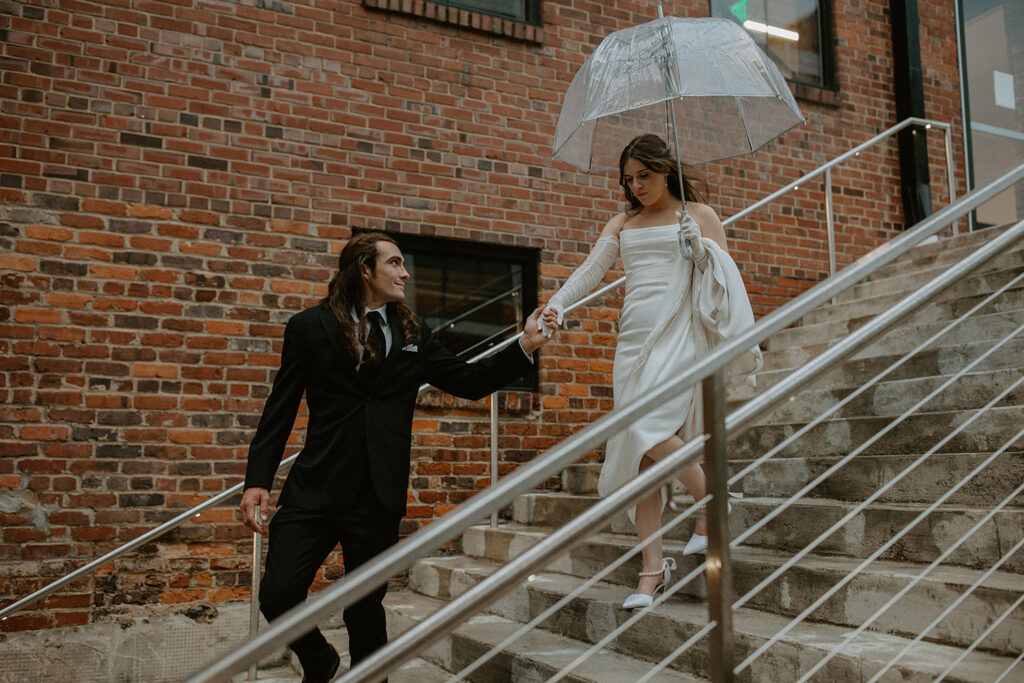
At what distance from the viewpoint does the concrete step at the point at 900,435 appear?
2.89 metres

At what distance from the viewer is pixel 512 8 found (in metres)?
5.70

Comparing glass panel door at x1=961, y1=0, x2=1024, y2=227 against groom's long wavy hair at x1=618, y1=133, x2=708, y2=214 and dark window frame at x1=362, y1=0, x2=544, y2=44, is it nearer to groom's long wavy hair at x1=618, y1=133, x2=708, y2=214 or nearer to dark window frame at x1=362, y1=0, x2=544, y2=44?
dark window frame at x1=362, y1=0, x2=544, y2=44

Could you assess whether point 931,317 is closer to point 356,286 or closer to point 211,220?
point 356,286

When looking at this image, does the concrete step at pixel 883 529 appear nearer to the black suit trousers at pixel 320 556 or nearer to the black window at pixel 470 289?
the black suit trousers at pixel 320 556

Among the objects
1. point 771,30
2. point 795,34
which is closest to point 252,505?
point 771,30

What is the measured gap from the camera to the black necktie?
2596 millimetres

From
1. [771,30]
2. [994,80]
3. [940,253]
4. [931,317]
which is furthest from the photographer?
[994,80]

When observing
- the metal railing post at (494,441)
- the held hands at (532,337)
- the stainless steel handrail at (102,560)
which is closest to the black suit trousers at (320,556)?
the held hands at (532,337)

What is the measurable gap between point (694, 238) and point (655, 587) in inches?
47.4

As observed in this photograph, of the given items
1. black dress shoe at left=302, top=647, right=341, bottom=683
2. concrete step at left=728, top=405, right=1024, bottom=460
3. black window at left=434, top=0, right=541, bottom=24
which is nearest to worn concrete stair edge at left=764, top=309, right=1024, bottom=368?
concrete step at left=728, top=405, right=1024, bottom=460

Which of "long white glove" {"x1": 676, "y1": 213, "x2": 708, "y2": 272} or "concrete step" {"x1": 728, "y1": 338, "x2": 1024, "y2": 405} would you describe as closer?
"long white glove" {"x1": 676, "y1": 213, "x2": 708, "y2": 272}

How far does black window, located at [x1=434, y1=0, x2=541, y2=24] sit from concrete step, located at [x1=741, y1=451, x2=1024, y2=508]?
3.53 meters

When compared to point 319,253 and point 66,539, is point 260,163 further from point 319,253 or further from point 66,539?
point 66,539

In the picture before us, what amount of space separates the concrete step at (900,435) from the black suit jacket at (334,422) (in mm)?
1003
